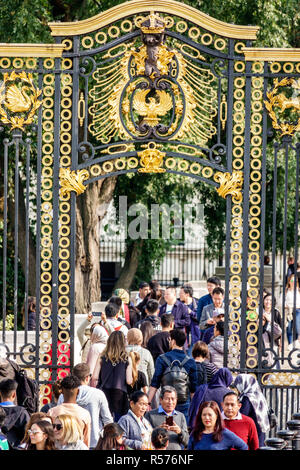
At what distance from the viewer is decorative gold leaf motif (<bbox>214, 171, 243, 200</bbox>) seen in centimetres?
1210

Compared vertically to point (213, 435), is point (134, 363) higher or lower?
higher

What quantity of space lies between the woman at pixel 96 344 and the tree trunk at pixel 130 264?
11.4 meters

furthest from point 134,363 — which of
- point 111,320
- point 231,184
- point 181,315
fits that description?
point 181,315

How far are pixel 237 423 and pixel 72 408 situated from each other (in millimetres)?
1501

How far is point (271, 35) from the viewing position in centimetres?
1817

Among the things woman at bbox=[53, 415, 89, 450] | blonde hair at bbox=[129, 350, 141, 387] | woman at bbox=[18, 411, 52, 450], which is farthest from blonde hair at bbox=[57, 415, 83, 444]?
blonde hair at bbox=[129, 350, 141, 387]

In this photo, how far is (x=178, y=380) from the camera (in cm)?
1082

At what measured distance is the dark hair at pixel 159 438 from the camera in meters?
8.71

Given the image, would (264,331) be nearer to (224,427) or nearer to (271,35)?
(224,427)

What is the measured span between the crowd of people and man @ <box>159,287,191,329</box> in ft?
5.63

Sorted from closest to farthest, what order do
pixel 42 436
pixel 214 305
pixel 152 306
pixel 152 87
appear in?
pixel 42 436 < pixel 152 87 < pixel 152 306 < pixel 214 305

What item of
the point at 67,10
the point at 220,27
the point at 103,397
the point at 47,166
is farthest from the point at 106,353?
the point at 67,10

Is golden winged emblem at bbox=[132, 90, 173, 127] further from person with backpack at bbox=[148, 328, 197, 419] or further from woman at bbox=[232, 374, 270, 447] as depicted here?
woman at bbox=[232, 374, 270, 447]

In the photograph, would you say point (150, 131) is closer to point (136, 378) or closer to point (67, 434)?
point (136, 378)
